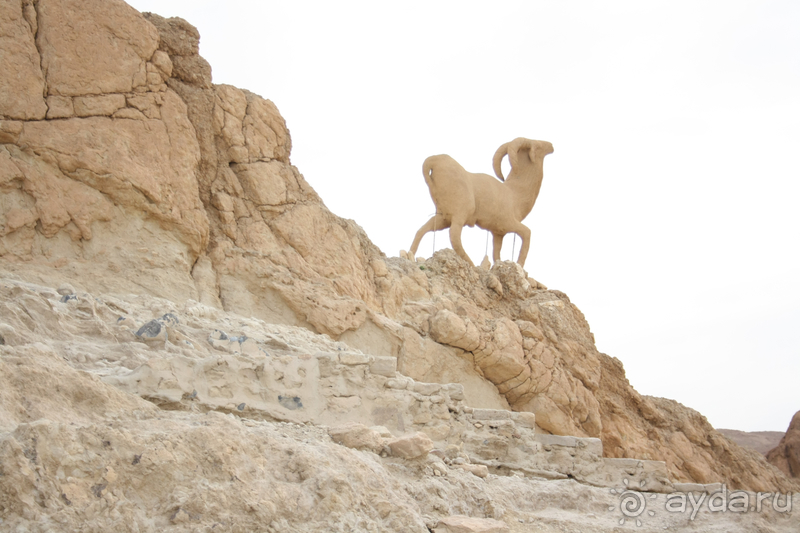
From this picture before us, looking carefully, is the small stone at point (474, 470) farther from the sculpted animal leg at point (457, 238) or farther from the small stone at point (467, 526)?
the sculpted animal leg at point (457, 238)

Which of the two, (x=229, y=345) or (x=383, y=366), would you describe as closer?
(x=229, y=345)

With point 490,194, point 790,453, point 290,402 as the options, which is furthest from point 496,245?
point 790,453

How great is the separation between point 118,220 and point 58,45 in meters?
1.77

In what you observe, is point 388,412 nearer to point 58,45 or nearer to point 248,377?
point 248,377

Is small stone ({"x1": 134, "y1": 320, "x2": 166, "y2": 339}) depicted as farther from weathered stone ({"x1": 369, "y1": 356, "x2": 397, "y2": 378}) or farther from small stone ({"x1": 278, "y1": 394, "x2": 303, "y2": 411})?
weathered stone ({"x1": 369, "y1": 356, "x2": 397, "y2": 378})

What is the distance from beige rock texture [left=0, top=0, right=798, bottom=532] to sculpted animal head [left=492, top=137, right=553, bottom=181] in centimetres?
228

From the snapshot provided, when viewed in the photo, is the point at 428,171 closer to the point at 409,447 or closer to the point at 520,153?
the point at 520,153

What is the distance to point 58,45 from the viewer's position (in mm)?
6957

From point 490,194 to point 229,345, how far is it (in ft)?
24.8

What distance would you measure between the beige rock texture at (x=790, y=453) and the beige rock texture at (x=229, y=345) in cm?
552

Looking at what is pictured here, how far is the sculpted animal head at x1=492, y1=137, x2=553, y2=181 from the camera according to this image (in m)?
13.4

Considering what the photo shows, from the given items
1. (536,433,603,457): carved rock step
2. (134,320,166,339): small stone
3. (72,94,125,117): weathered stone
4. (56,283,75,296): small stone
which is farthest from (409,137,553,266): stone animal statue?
(134,320,166,339): small stone

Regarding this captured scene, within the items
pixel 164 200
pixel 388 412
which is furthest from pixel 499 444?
pixel 164 200

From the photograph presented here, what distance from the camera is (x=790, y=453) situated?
16297mm
